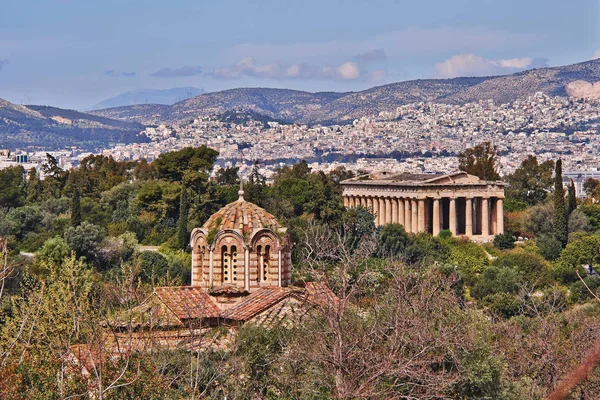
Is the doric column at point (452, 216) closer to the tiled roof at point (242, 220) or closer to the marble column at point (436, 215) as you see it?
the marble column at point (436, 215)

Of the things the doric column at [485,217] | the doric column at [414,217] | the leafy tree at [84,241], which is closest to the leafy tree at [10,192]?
the leafy tree at [84,241]

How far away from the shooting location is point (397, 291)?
19375 mm

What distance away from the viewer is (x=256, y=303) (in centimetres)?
1998

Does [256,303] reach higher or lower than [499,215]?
higher

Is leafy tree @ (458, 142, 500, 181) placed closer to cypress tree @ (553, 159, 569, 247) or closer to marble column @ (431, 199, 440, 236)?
marble column @ (431, 199, 440, 236)

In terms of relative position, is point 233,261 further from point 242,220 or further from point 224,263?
point 242,220

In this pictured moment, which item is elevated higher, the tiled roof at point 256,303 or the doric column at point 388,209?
the tiled roof at point 256,303

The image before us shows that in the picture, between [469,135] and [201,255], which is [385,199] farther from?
[469,135]

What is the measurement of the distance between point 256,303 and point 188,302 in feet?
4.14

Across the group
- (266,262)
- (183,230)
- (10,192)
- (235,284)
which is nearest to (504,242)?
(183,230)

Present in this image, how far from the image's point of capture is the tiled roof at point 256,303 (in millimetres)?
19594

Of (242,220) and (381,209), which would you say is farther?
(381,209)

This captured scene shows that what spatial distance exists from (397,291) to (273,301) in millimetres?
2203

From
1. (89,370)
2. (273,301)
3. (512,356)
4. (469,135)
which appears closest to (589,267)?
(512,356)
